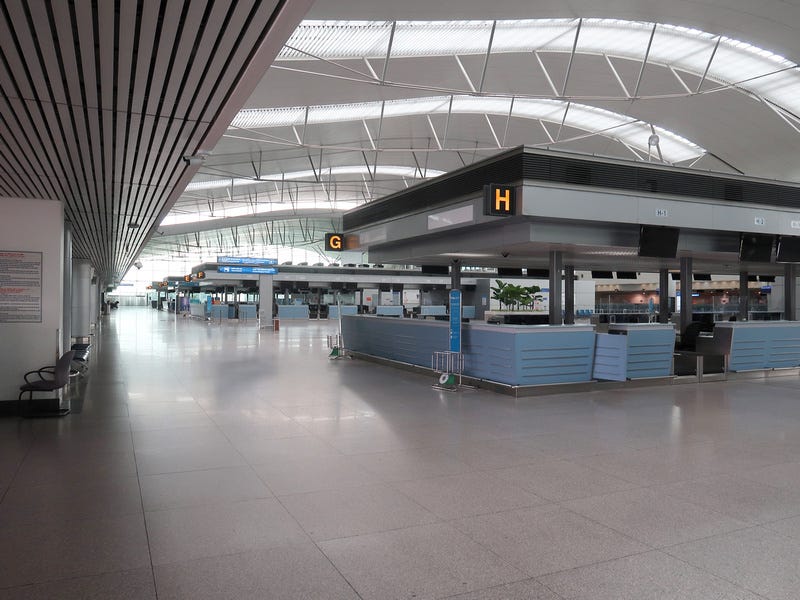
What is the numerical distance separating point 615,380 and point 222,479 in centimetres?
797

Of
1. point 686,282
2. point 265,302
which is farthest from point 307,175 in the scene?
point 686,282

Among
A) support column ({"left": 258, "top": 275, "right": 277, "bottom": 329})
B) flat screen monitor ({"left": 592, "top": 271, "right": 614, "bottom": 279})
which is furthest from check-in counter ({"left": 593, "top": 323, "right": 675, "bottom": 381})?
support column ({"left": 258, "top": 275, "right": 277, "bottom": 329})

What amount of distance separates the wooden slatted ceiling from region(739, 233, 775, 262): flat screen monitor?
468 inches

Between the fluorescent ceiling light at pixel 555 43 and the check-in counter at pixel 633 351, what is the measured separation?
34.0 ft

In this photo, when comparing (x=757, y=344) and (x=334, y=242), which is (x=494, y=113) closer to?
(x=334, y=242)

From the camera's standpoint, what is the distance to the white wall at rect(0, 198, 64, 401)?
8703 mm

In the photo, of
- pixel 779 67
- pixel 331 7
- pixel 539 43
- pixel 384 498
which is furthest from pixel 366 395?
pixel 779 67

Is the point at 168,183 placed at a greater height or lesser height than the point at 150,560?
greater

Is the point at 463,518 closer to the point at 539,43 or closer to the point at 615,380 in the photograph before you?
the point at 615,380

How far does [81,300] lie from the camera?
23.4 meters

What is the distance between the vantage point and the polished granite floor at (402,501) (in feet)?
11.1

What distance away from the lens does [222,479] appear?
530 centimetres

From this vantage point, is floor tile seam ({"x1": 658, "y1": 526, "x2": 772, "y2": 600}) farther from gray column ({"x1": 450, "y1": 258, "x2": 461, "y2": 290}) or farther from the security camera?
gray column ({"x1": 450, "y1": 258, "x2": 461, "y2": 290})

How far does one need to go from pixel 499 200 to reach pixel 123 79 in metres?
6.26
